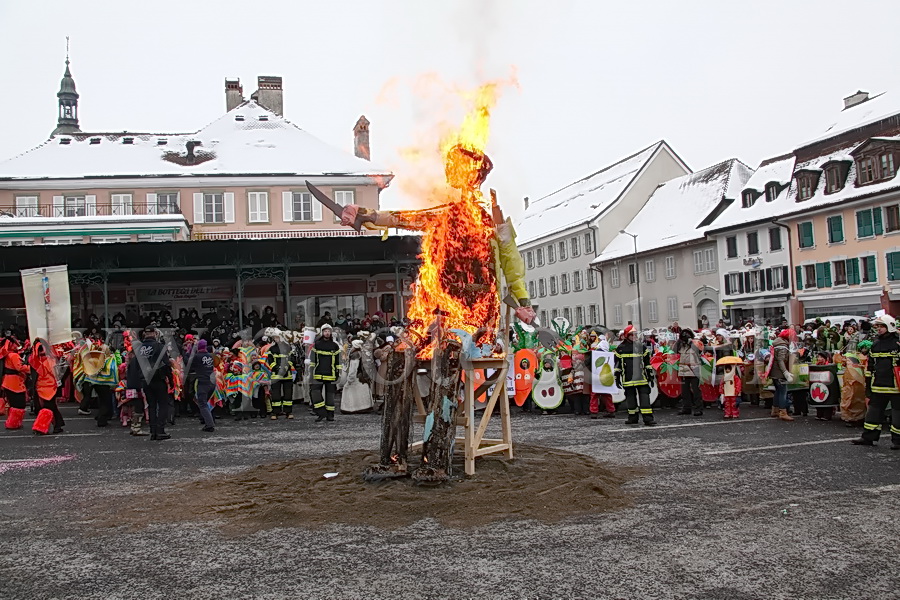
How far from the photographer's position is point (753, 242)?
4138cm

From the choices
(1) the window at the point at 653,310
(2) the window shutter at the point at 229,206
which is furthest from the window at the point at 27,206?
(1) the window at the point at 653,310

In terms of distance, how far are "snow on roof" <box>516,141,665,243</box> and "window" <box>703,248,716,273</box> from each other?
10.2m

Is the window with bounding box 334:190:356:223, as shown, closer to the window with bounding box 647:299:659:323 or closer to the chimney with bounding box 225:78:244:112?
the chimney with bounding box 225:78:244:112

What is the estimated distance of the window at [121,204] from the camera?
1542 inches

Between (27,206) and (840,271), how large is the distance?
41.6 metres

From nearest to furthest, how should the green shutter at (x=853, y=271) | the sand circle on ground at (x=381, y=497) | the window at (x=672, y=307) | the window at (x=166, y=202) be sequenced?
the sand circle on ground at (x=381, y=497) < the green shutter at (x=853, y=271) < the window at (x=166, y=202) < the window at (x=672, y=307)

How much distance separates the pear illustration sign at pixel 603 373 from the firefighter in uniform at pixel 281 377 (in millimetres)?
6300

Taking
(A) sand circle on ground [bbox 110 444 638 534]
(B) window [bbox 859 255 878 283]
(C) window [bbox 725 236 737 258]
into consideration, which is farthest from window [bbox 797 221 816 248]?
(A) sand circle on ground [bbox 110 444 638 534]

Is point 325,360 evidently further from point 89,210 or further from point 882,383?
point 89,210

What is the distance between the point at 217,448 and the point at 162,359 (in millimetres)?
2078

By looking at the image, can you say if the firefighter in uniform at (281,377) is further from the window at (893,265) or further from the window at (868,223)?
the window at (868,223)

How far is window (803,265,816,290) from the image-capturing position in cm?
3766

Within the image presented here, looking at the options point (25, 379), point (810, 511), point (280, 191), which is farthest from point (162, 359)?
point (280, 191)

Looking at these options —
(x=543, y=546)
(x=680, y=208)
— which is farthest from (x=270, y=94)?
(x=543, y=546)
